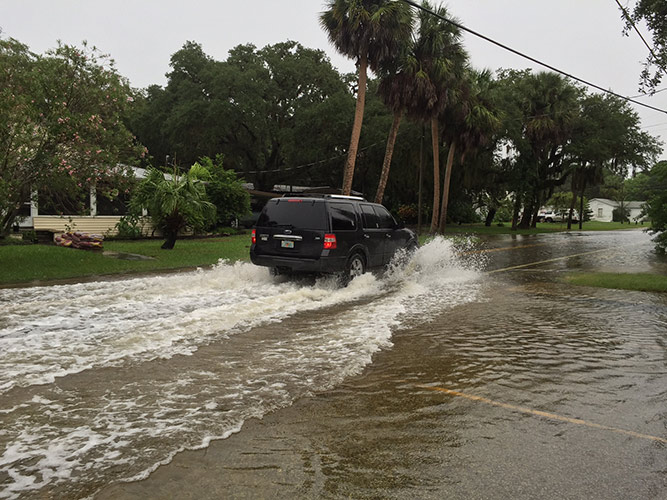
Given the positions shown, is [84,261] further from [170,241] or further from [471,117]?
[471,117]

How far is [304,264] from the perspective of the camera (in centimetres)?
1028

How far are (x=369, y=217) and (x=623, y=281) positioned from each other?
6.24 m

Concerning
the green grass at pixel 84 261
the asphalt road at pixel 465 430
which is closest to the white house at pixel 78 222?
the green grass at pixel 84 261

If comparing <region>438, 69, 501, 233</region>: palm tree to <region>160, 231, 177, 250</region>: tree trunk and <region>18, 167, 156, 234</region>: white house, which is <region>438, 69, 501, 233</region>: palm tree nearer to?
<region>18, 167, 156, 234</region>: white house

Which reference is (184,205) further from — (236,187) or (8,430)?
(8,430)

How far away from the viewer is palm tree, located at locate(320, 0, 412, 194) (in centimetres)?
2280

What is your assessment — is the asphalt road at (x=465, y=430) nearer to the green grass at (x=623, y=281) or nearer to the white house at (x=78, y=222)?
the green grass at (x=623, y=281)

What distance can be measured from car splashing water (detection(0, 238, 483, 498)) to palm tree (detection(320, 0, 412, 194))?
51.4ft

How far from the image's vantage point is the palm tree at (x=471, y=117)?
107 ft

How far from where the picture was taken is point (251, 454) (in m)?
3.56

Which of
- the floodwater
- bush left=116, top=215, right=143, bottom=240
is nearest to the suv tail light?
the floodwater

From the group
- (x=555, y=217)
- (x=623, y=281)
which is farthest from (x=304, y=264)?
(x=555, y=217)

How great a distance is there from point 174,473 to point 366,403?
5.96 ft

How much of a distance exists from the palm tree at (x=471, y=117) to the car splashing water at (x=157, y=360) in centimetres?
2427
